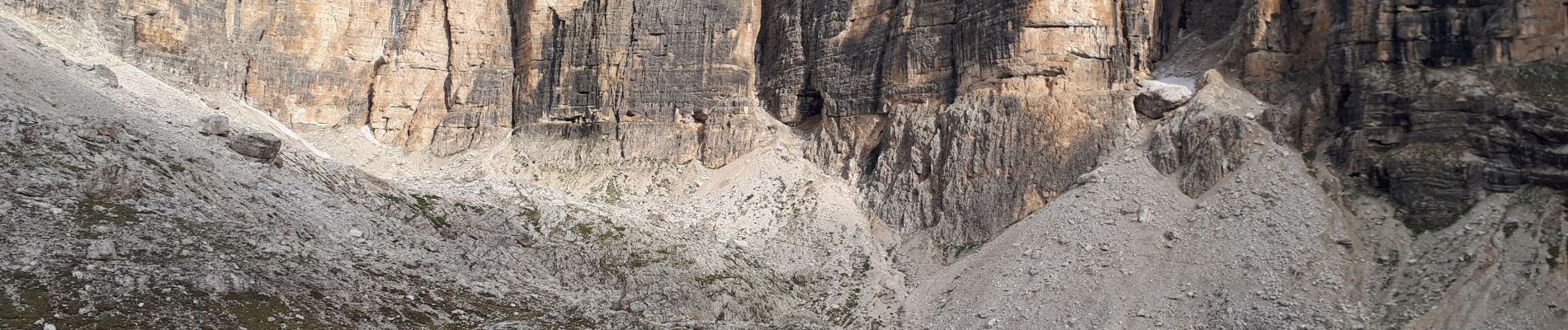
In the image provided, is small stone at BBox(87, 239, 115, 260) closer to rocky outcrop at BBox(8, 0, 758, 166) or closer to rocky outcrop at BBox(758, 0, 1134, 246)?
rocky outcrop at BBox(8, 0, 758, 166)

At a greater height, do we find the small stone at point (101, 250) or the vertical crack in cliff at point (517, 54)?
the vertical crack in cliff at point (517, 54)

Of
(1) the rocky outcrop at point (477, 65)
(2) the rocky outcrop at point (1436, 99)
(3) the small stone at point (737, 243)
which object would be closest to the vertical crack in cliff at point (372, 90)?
A: (1) the rocky outcrop at point (477, 65)

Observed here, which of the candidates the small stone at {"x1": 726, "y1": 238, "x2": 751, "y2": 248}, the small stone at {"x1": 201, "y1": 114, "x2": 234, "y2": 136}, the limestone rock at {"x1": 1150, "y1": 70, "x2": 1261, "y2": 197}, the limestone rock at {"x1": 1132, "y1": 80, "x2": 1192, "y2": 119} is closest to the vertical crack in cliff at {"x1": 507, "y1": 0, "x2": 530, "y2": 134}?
the small stone at {"x1": 726, "y1": 238, "x2": 751, "y2": 248}

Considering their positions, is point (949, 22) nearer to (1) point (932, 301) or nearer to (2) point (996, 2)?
(2) point (996, 2)

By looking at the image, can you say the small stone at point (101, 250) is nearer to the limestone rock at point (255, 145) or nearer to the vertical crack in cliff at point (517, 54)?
the limestone rock at point (255, 145)

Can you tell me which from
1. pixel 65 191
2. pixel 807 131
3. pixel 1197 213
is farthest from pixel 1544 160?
pixel 65 191
